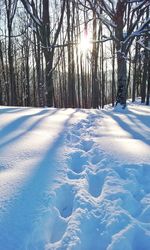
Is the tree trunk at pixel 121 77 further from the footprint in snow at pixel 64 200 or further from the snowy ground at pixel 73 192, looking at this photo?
the footprint in snow at pixel 64 200

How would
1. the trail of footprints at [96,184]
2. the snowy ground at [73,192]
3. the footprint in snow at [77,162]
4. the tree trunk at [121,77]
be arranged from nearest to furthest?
the snowy ground at [73,192] → the trail of footprints at [96,184] → the footprint in snow at [77,162] → the tree trunk at [121,77]

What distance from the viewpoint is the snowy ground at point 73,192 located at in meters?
2.20

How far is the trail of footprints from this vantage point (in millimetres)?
2518

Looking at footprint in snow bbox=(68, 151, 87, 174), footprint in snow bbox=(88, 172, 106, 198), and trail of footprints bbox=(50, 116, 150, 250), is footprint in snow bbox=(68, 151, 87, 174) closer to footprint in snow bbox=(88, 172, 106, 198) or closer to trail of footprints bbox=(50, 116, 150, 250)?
trail of footprints bbox=(50, 116, 150, 250)

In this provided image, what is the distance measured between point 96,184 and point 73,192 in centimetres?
39

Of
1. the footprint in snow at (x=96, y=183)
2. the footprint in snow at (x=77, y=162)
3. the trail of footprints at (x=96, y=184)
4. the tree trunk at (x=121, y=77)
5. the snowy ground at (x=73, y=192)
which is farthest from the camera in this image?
the tree trunk at (x=121, y=77)

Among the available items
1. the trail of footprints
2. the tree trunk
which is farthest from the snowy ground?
the tree trunk

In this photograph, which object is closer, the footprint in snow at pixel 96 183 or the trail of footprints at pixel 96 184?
the trail of footprints at pixel 96 184

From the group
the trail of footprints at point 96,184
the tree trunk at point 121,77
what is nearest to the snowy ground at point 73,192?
the trail of footprints at point 96,184

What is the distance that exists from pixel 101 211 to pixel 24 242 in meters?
0.74

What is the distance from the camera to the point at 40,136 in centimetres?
445

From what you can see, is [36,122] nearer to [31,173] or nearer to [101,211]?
[31,173]

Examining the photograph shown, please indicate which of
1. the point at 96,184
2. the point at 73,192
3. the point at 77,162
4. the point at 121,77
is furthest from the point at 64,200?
the point at 121,77

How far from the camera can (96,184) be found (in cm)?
310
